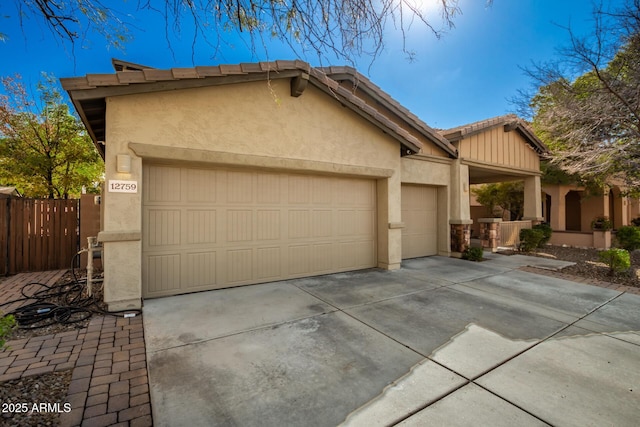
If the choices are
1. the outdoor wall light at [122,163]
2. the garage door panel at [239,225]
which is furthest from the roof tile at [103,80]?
the garage door panel at [239,225]

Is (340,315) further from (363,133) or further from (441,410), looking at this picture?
(363,133)

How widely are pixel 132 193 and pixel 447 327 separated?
16.8ft

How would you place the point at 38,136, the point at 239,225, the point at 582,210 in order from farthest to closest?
the point at 582,210 < the point at 38,136 < the point at 239,225

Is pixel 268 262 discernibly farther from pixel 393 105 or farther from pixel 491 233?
pixel 491 233

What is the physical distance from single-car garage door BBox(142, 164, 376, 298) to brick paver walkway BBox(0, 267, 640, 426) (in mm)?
1268

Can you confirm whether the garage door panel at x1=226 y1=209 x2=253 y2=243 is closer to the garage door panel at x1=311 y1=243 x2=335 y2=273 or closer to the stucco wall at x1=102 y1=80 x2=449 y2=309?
the stucco wall at x1=102 y1=80 x2=449 y2=309

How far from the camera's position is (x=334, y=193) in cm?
700

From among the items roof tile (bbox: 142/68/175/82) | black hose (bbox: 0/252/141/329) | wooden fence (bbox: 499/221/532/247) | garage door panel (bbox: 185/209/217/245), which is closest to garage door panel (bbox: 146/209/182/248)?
garage door panel (bbox: 185/209/217/245)

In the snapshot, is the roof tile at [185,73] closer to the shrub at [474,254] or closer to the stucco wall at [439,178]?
the stucco wall at [439,178]

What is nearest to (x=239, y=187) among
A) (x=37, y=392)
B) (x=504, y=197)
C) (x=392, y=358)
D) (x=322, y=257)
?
(x=322, y=257)

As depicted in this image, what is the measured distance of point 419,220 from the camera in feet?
30.6

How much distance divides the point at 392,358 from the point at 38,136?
13.8 meters

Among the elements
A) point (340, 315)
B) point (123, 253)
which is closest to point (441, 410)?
point (340, 315)

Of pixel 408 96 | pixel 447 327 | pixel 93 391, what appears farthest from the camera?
pixel 408 96
